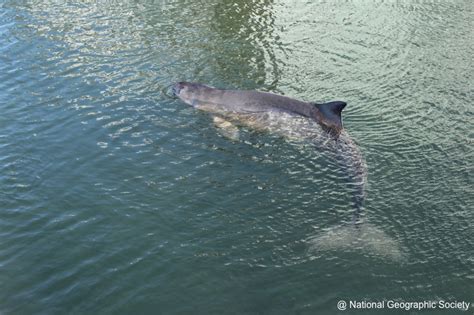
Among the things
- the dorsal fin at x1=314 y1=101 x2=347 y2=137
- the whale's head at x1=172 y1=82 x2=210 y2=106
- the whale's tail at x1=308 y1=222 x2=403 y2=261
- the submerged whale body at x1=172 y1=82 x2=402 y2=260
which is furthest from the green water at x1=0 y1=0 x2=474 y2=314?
the dorsal fin at x1=314 y1=101 x2=347 y2=137

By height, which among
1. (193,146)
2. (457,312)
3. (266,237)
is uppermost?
(193,146)

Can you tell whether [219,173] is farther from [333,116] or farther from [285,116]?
[333,116]

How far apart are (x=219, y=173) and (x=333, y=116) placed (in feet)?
15.4

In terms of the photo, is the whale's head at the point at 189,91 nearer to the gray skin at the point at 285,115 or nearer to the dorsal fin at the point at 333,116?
the gray skin at the point at 285,115

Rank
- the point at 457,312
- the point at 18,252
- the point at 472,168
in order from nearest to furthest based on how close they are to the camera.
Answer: the point at 457,312
the point at 18,252
the point at 472,168

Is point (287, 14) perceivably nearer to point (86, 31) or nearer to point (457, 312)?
point (86, 31)

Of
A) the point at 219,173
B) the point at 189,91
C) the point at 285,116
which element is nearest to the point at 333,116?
the point at 285,116

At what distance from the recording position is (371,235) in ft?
43.2

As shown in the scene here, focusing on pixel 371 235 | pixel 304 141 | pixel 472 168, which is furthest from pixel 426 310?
pixel 304 141

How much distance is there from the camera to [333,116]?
1770 cm

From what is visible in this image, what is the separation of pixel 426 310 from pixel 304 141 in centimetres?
738

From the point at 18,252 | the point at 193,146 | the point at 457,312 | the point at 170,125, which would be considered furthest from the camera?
the point at 170,125

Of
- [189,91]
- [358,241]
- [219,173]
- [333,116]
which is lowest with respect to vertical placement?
[358,241]

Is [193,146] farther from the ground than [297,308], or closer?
farther from the ground
